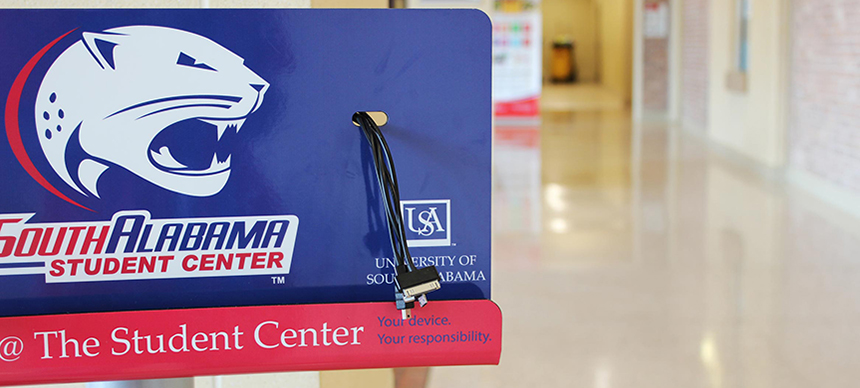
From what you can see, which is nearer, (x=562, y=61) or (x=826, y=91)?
(x=826, y=91)

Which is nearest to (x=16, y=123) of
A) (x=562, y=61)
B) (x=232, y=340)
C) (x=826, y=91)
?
(x=232, y=340)

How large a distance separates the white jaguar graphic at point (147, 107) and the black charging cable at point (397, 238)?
0.40 ft

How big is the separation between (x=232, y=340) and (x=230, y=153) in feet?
0.56

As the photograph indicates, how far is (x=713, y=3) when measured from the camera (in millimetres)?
9102

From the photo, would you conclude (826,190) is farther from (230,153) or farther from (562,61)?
(562,61)

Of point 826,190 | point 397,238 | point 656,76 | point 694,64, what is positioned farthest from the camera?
point 656,76

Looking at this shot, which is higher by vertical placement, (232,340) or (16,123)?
(16,123)

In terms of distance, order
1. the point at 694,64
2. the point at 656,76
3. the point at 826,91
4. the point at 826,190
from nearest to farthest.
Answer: the point at 826,190
the point at 826,91
the point at 694,64
the point at 656,76

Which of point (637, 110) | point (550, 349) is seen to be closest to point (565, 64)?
point (637, 110)

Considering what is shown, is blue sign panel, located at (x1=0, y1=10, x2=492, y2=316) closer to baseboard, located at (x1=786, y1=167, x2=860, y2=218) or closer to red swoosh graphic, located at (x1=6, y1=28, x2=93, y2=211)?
red swoosh graphic, located at (x1=6, y1=28, x2=93, y2=211)

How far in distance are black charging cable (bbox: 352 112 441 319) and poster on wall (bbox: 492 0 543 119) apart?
1181 centimetres

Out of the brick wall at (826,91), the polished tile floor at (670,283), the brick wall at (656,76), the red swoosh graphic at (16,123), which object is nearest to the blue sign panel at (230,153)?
the red swoosh graphic at (16,123)

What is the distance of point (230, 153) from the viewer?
30.0 inches

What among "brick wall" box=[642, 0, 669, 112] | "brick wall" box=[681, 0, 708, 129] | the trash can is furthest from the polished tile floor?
the trash can
